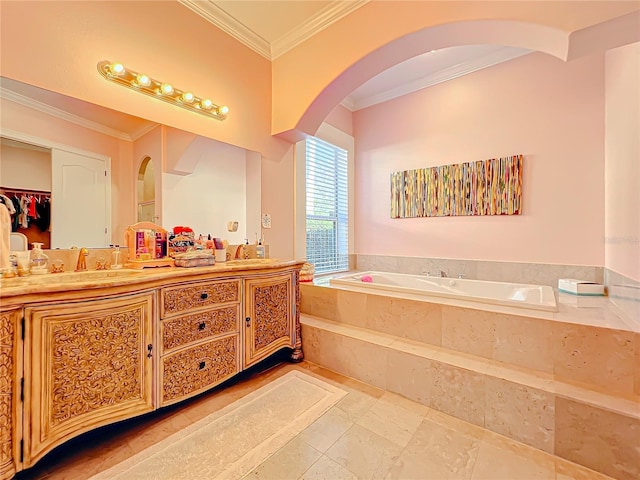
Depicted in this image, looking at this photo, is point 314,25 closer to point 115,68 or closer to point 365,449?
point 115,68

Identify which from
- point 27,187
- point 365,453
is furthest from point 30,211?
point 365,453

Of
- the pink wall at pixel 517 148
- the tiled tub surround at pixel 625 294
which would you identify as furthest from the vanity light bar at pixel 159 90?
the tiled tub surround at pixel 625 294

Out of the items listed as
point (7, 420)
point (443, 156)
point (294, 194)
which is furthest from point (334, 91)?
point (7, 420)

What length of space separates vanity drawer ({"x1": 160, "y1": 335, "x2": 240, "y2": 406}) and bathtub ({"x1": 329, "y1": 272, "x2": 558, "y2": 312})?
1181 millimetres

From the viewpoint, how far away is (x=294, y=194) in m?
3.02

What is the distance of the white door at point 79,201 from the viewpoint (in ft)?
5.15

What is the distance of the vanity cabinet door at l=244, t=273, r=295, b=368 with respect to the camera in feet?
6.40

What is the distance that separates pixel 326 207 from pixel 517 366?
260 cm

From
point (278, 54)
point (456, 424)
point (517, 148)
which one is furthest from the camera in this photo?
point (517, 148)

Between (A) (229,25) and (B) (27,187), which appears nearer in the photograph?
(B) (27,187)

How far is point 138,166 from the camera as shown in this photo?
6.09ft

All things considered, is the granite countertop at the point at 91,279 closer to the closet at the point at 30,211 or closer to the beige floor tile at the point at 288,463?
the closet at the point at 30,211

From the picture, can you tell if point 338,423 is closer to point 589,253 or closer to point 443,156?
point 589,253

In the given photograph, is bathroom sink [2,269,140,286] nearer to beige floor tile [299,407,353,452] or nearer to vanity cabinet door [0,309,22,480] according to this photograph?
vanity cabinet door [0,309,22,480]
